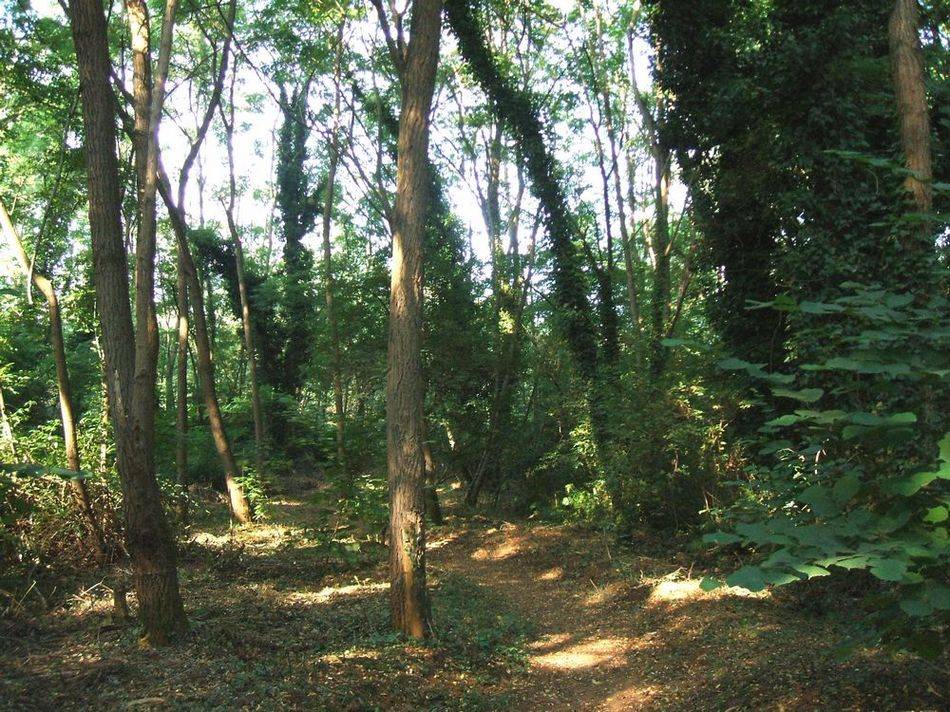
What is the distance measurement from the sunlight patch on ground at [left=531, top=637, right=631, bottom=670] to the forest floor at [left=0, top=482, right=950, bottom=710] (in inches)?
1.2

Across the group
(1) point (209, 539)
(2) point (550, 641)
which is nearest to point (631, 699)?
(2) point (550, 641)

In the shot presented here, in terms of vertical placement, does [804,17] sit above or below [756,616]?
above

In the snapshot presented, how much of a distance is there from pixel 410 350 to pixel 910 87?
18.3ft

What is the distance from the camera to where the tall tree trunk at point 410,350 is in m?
6.62

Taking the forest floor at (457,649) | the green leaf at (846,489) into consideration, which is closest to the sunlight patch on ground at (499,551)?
the forest floor at (457,649)

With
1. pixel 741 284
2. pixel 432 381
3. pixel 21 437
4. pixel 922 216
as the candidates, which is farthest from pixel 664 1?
pixel 21 437

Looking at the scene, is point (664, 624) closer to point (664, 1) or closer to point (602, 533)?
point (602, 533)

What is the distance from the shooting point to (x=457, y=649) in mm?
6562

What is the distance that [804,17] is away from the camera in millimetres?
9086

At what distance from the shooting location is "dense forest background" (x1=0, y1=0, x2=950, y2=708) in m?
2.98

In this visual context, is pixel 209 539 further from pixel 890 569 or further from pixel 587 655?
pixel 890 569

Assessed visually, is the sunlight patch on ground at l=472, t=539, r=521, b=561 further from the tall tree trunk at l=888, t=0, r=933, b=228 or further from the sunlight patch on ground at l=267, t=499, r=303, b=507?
the tall tree trunk at l=888, t=0, r=933, b=228

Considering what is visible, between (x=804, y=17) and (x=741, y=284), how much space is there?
12.1 ft

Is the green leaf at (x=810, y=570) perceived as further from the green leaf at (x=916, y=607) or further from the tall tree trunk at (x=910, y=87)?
the tall tree trunk at (x=910, y=87)
